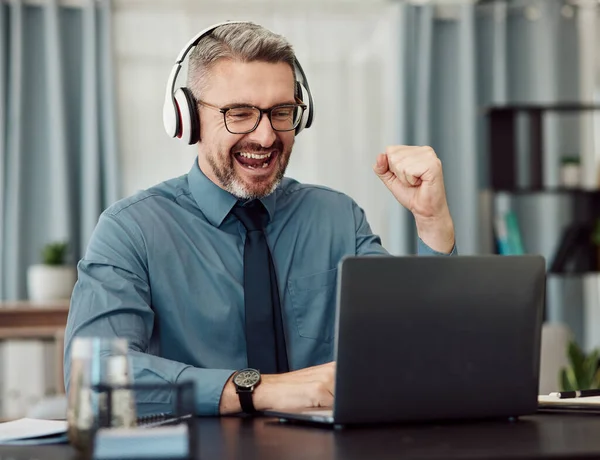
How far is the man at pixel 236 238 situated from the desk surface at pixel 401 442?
0.46 metres

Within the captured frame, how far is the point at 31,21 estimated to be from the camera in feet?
15.5

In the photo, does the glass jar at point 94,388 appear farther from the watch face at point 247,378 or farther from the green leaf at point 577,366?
the green leaf at point 577,366

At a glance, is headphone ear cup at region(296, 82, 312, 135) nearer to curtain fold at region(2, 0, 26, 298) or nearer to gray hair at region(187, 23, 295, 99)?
gray hair at region(187, 23, 295, 99)

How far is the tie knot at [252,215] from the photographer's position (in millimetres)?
1828

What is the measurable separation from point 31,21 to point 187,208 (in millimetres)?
3285

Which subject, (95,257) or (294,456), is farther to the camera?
(95,257)

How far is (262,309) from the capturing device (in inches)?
68.2

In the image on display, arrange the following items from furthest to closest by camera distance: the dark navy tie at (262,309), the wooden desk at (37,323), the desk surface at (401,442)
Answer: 1. the wooden desk at (37,323)
2. the dark navy tie at (262,309)
3. the desk surface at (401,442)

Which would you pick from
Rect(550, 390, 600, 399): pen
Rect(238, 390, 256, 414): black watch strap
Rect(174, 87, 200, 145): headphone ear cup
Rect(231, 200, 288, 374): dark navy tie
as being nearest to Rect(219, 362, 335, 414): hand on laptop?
Rect(238, 390, 256, 414): black watch strap

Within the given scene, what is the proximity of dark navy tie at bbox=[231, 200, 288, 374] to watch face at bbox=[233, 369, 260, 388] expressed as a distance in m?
0.24

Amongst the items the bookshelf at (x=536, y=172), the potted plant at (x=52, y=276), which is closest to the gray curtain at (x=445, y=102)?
the bookshelf at (x=536, y=172)

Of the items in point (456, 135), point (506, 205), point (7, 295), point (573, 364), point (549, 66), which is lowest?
point (573, 364)

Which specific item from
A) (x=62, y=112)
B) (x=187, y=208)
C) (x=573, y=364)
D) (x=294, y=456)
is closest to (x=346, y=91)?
(x=62, y=112)

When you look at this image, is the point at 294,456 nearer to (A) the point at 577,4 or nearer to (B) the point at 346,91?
(B) the point at 346,91
